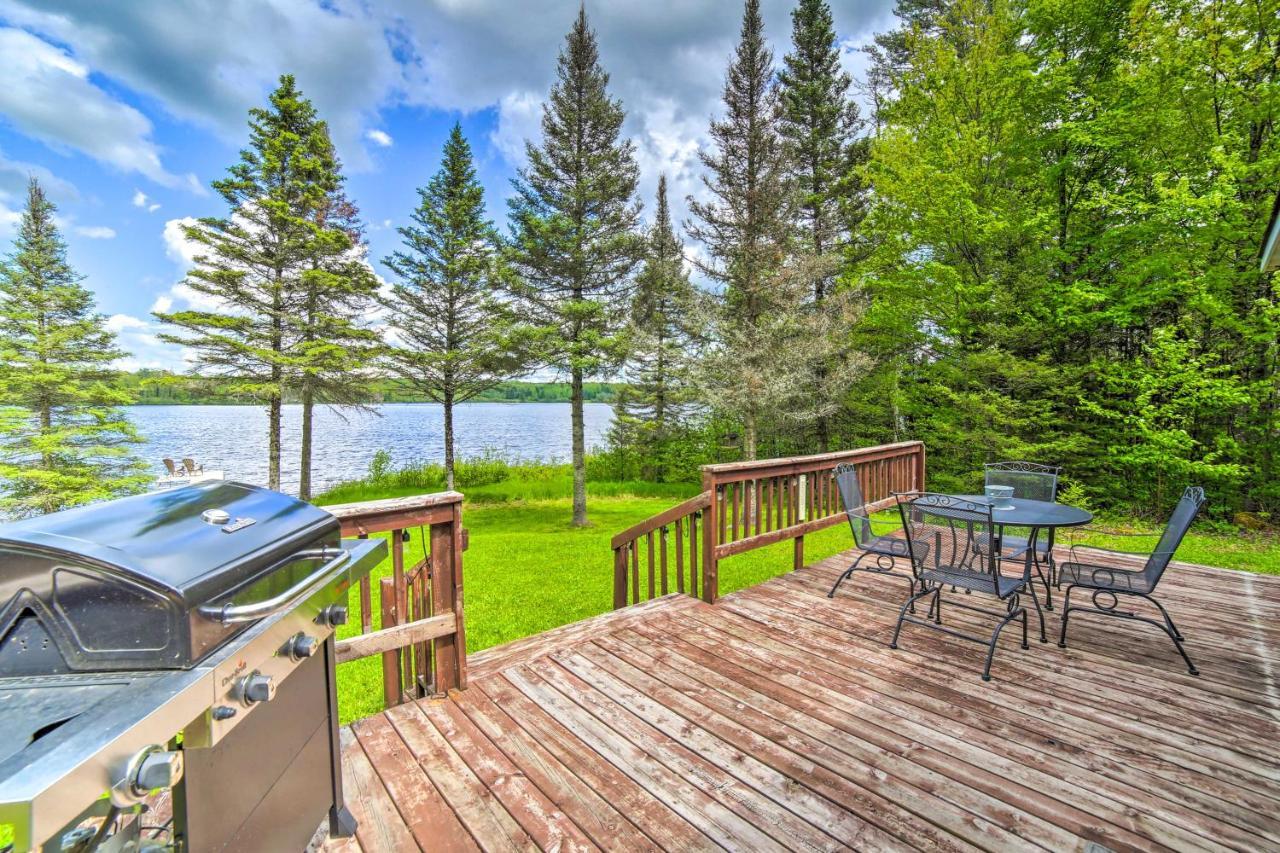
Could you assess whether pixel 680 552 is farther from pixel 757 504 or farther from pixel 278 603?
pixel 278 603

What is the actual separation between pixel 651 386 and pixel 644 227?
4715 mm

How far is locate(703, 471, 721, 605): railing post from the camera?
3.88 metres

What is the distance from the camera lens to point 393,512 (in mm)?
2438

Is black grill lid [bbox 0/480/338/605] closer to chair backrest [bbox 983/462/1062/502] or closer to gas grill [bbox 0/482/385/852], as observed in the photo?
gas grill [bbox 0/482/385/852]

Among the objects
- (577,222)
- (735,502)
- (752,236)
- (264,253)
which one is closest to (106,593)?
(735,502)

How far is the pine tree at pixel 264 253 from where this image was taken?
10828 millimetres

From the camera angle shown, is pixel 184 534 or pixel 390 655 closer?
pixel 184 534

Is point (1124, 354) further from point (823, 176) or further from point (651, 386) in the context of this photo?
point (651, 386)

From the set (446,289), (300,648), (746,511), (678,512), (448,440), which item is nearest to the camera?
(300,648)

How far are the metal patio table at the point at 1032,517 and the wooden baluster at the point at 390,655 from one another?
10.5 feet

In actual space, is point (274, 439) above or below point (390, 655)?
above

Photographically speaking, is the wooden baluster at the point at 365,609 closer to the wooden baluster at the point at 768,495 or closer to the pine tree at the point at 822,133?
the wooden baluster at the point at 768,495

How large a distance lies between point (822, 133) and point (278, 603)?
47.4 ft

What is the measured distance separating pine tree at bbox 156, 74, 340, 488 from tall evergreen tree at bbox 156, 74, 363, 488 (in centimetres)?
2
